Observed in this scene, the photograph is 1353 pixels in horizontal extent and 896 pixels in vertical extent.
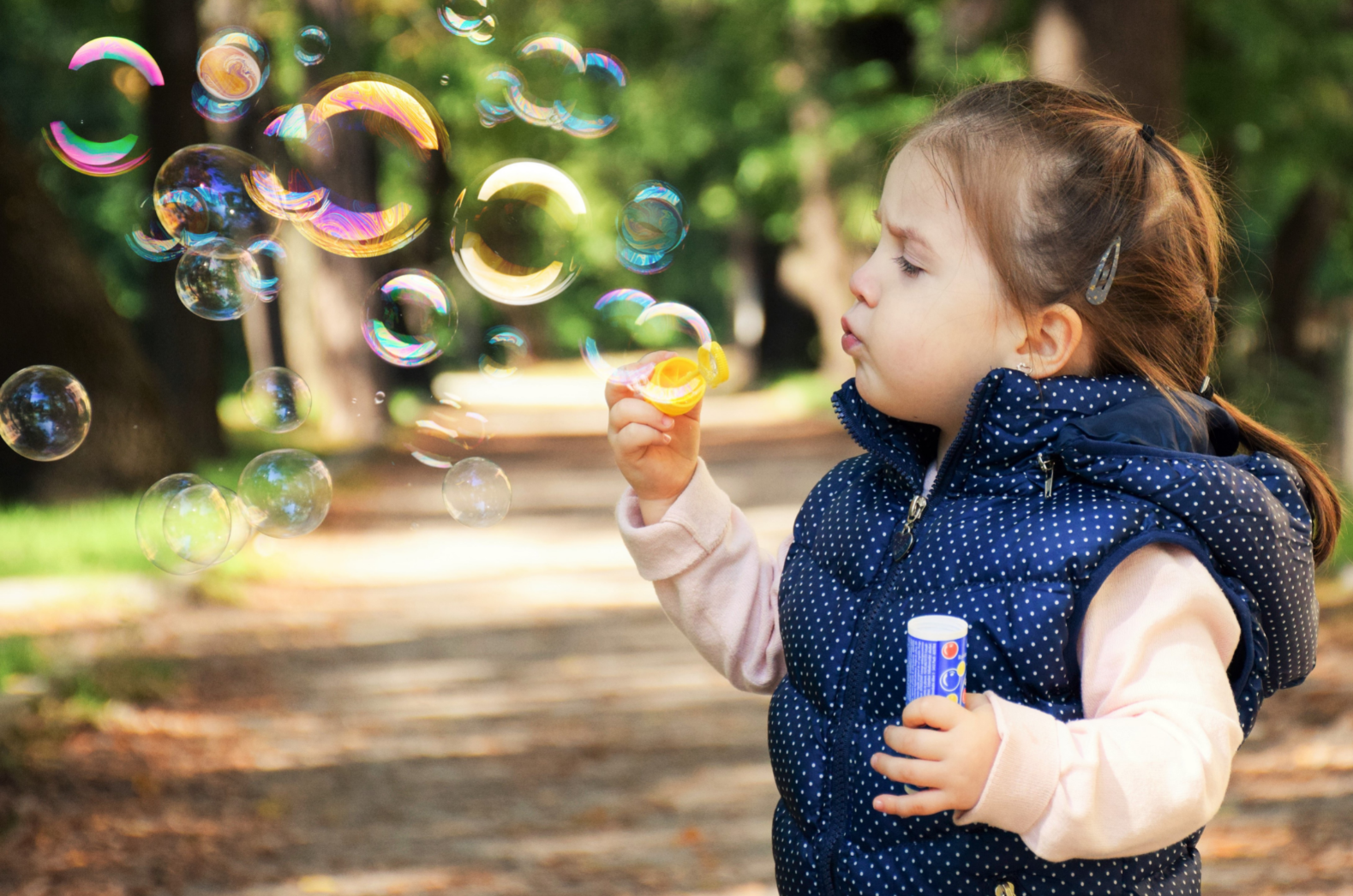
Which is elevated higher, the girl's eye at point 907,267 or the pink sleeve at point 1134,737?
the girl's eye at point 907,267

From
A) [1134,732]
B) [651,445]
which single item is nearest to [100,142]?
[651,445]

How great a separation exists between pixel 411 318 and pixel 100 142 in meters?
1.11

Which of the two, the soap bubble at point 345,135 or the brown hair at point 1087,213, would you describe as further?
the soap bubble at point 345,135

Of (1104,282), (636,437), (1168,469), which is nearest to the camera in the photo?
(1168,469)

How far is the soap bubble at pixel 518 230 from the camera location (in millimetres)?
2904

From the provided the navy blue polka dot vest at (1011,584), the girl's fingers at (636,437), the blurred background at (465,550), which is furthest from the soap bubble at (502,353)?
the navy blue polka dot vest at (1011,584)

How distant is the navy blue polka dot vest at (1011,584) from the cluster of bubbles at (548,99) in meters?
1.66

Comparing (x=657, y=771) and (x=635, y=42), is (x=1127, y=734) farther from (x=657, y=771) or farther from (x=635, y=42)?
(x=635, y=42)

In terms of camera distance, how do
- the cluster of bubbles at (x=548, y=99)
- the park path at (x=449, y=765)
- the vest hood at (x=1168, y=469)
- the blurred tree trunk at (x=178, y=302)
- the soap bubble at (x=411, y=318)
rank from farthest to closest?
the blurred tree trunk at (x=178, y=302) < the park path at (x=449, y=765) < the cluster of bubbles at (x=548, y=99) < the soap bubble at (x=411, y=318) < the vest hood at (x=1168, y=469)

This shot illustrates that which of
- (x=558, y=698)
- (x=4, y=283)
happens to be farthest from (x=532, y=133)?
(x=558, y=698)

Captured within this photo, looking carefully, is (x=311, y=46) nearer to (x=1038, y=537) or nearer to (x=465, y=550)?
(x=1038, y=537)

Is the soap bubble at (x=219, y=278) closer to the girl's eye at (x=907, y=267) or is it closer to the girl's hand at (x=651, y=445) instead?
the girl's hand at (x=651, y=445)

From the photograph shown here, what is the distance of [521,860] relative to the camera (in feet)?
13.1

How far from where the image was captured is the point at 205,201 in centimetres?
328
